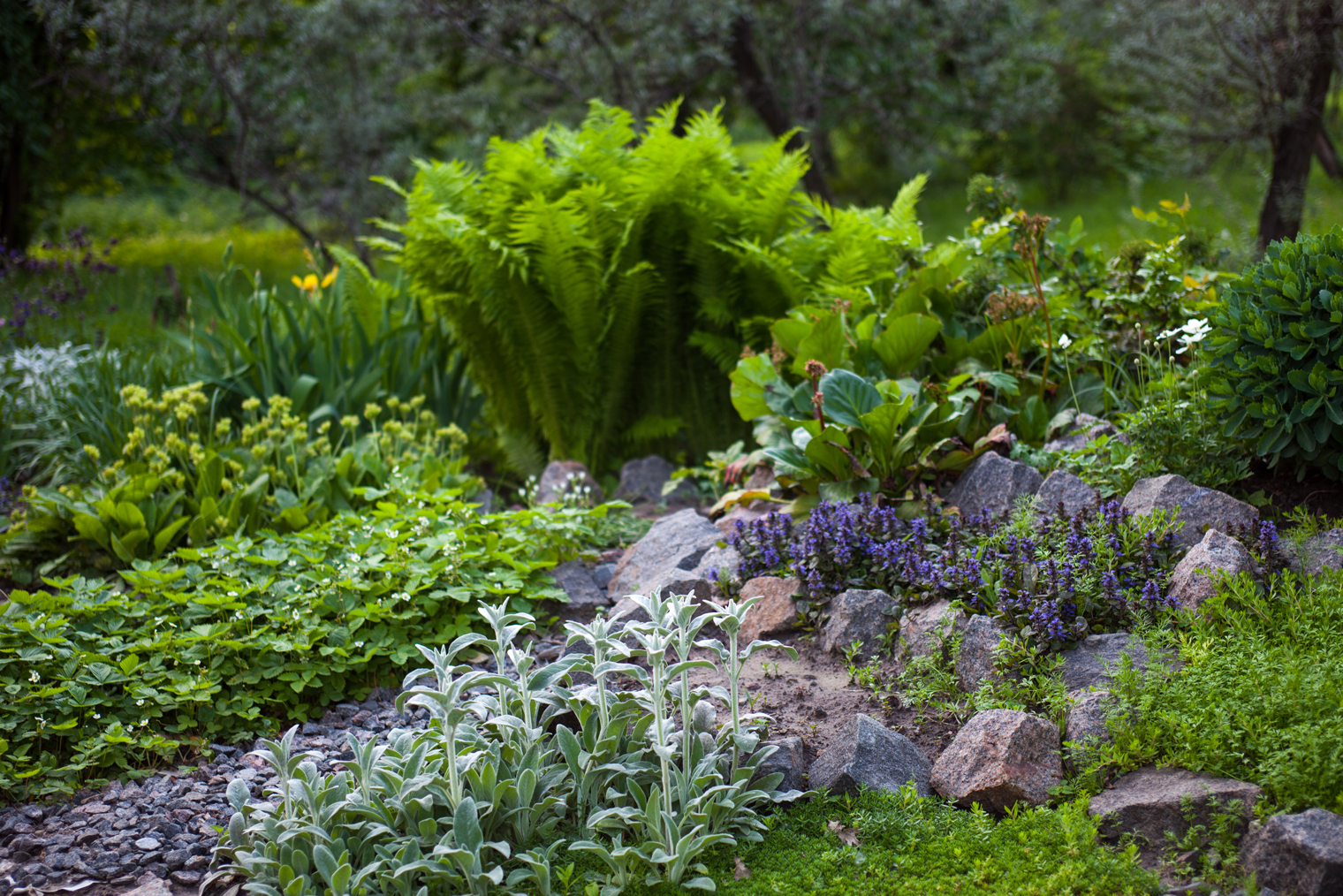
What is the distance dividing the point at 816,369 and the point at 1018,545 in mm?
997

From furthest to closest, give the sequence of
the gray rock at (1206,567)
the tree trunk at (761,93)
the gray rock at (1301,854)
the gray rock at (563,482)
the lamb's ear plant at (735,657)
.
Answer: the tree trunk at (761,93)
the gray rock at (563,482)
the gray rock at (1206,567)
the lamb's ear plant at (735,657)
the gray rock at (1301,854)

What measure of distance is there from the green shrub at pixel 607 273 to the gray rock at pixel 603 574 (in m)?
1.17

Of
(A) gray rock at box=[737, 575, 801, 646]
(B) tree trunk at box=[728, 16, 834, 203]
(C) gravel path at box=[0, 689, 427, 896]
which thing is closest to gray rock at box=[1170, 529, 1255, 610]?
(A) gray rock at box=[737, 575, 801, 646]

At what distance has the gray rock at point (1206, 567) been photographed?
7.61ft

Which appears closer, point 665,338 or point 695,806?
point 695,806

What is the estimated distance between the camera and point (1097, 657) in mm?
2320

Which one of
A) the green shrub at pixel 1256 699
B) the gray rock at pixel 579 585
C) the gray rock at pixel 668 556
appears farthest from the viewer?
the gray rock at pixel 579 585

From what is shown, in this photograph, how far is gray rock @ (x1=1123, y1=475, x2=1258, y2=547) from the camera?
2.59 meters

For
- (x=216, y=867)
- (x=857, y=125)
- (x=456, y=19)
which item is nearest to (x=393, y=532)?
(x=216, y=867)

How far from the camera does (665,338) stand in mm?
4754

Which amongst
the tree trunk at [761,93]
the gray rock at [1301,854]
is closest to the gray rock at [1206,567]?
the gray rock at [1301,854]

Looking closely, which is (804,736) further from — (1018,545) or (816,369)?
(816,369)

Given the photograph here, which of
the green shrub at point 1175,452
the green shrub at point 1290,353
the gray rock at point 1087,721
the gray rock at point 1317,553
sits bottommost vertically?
the gray rock at point 1087,721

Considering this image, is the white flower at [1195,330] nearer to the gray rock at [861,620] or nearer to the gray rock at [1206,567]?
the gray rock at [1206,567]
